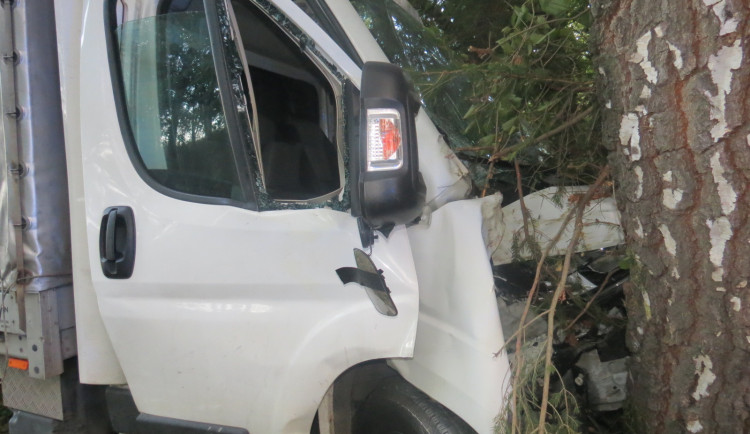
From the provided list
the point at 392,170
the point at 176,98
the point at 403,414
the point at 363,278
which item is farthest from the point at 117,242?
the point at 403,414

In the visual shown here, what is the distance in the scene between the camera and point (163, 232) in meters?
1.91

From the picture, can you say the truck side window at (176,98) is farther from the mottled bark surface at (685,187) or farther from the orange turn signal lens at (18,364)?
the mottled bark surface at (685,187)

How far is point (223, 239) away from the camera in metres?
1.84

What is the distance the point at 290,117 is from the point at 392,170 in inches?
42.3

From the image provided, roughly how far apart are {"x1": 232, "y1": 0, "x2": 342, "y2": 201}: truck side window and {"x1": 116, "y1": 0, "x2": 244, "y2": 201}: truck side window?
278mm

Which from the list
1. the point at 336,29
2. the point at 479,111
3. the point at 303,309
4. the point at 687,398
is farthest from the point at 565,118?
the point at 303,309

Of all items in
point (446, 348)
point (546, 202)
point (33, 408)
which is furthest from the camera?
point (33, 408)

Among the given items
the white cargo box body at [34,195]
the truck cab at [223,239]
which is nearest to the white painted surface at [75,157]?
the truck cab at [223,239]

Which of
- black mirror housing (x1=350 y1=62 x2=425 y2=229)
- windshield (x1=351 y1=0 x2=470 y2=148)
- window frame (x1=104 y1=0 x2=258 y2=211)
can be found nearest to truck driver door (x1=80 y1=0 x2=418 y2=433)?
window frame (x1=104 y1=0 x2=258 y2=211)

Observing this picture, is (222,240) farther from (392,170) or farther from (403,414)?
(403,414)

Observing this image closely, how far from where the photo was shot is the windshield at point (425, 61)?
220 cm

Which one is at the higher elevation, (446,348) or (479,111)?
(479,111)

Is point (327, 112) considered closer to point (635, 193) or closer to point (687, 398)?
point (635, 193)

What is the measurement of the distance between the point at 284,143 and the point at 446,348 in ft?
3.87
